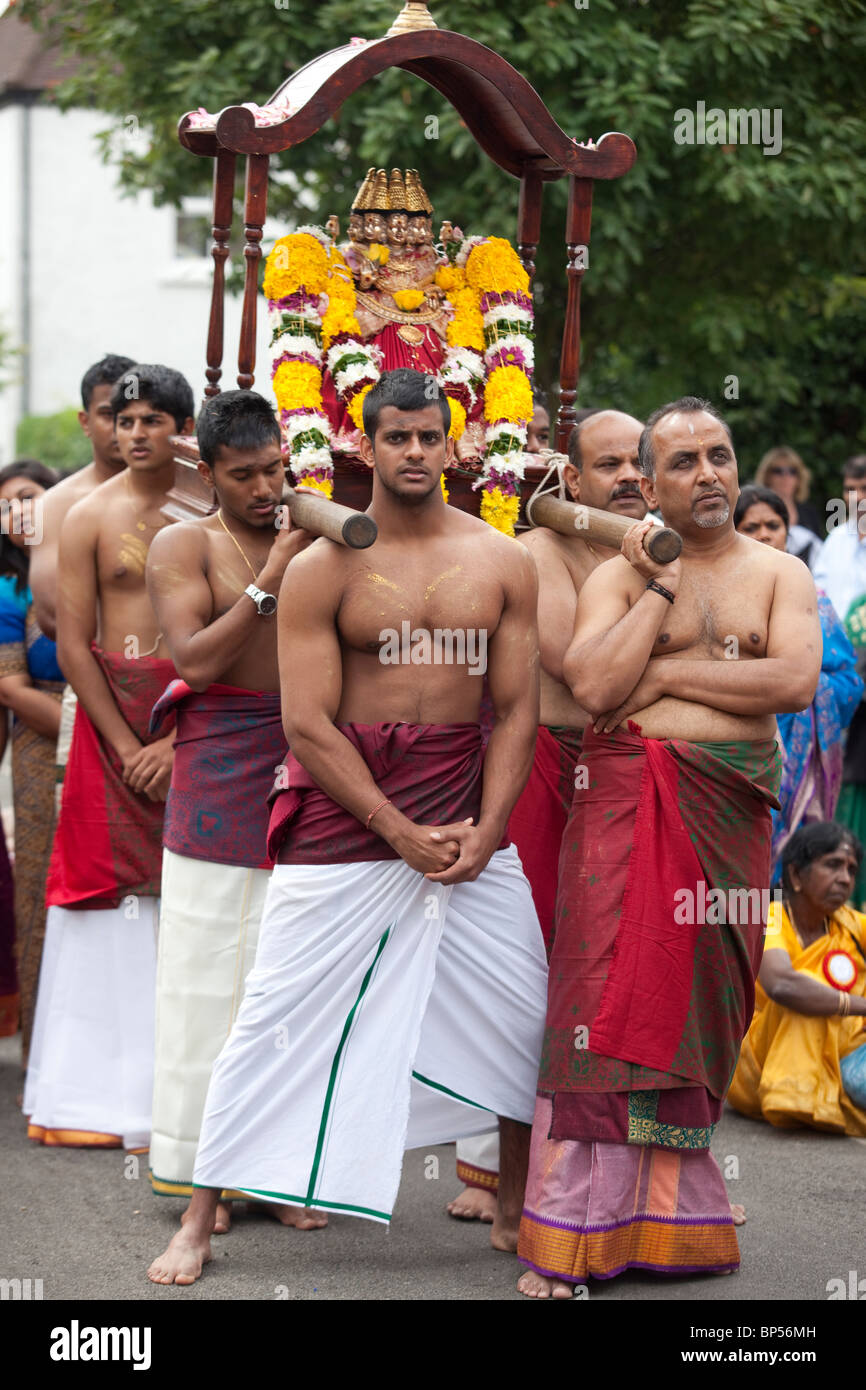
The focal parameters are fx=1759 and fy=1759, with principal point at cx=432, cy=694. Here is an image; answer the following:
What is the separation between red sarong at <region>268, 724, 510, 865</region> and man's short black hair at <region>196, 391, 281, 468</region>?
91 centimetres

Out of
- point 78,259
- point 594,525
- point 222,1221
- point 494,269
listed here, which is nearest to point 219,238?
point 494,269

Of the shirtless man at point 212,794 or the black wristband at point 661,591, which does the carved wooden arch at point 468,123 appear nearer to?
the shirtless man at point 212,794

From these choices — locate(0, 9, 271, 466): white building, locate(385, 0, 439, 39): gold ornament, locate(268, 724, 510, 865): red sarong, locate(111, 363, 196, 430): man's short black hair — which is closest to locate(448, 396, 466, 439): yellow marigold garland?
locate(111, 363, 196, 430): man's short black hair

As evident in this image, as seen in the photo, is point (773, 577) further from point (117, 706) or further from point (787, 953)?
point (117, 706)

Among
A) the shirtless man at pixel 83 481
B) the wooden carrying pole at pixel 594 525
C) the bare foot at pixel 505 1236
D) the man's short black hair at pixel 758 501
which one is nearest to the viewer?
the wooden carrying pole at pixel 594 525

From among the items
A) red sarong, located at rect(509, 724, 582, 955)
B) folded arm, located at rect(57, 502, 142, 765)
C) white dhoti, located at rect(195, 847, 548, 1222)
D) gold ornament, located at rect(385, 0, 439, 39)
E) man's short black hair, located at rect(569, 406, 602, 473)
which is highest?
gold ornament, located at rect(385, 0, 439, 39)

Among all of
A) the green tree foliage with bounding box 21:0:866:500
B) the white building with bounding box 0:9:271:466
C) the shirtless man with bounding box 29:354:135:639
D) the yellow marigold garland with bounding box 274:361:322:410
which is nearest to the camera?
the yellow marigold garland with bounding box 274:361:322:410

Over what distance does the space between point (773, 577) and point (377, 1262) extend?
209 cm

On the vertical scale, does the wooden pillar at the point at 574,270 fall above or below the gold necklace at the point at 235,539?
above

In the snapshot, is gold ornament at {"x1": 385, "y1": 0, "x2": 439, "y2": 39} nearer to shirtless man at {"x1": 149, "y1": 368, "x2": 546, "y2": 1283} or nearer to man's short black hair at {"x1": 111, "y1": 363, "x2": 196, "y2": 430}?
man's short black hair at {"x1": 111, "y1": 363, "x2": 196, "y2": 430}

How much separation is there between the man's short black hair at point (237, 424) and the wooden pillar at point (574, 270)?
117 cm

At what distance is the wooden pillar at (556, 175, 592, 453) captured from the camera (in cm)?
570

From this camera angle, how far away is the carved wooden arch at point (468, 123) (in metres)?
5.28

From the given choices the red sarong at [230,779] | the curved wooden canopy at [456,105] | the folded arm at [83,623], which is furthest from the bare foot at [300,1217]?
the curved wooden canopy at [456,105]
